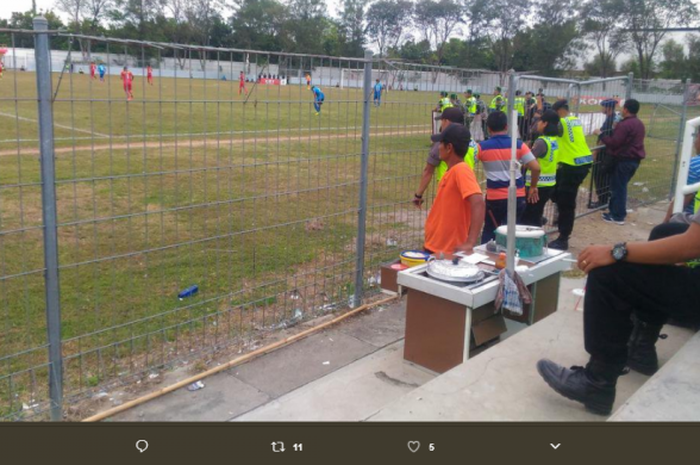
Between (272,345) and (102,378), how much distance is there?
4.08ft

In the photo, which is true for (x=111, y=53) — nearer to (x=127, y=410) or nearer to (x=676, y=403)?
(x=127, y=410)

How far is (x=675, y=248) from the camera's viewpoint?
2.41 meters

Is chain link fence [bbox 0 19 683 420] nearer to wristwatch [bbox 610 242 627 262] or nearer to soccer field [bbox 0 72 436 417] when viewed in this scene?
soccer field [bbox 0 72 436 417]

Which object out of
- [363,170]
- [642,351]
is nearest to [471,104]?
[363,170]

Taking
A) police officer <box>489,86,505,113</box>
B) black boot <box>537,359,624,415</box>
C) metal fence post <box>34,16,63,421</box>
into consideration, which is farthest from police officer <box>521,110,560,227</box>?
metal fence post <box>34,16,63,421</box>

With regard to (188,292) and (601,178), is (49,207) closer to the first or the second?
(188,292)

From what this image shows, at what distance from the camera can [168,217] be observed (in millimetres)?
8344

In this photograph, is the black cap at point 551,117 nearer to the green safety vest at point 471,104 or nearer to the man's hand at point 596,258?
the green safety vest at point 471,104

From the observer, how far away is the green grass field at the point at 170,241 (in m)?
3.80

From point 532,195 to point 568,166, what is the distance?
1.11 metres

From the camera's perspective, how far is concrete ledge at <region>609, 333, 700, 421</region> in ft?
8.15

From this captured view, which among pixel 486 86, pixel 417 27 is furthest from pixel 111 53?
A: pixel 417 27

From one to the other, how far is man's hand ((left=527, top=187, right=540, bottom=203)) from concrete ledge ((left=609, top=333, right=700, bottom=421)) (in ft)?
12.2

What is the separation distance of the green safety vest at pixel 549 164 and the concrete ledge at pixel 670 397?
4.29 meters
